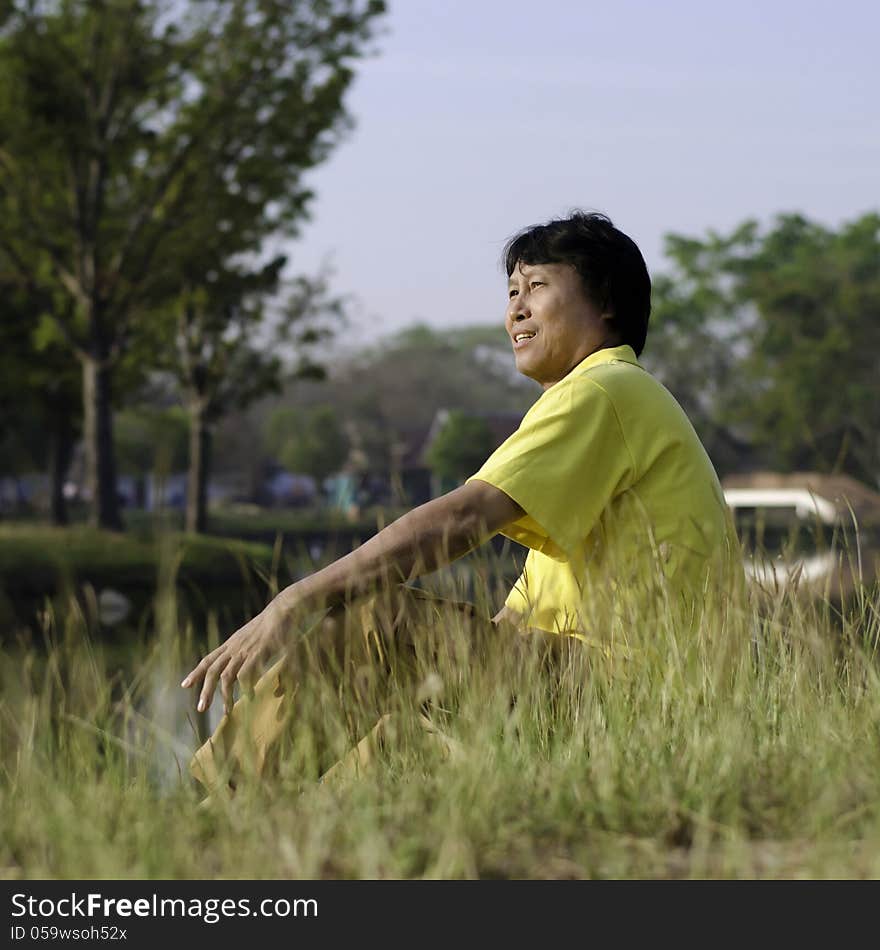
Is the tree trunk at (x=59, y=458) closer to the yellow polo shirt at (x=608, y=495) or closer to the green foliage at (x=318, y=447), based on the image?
the green foliage at (x=318, y=447)

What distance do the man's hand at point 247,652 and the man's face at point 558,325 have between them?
0.74 meters

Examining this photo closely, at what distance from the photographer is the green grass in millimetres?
1818

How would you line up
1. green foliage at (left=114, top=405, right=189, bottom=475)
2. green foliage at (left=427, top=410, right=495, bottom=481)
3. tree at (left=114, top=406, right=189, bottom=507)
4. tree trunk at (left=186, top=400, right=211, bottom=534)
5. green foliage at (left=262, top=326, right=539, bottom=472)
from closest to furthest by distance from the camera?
tree trunk at (left=186, top=400, right=211, bottom=534) < tree at (left=114, top=406, right=189, bottom=507) < green foliage at (left=114, top=405, right=189, bottom=475) < green foliage at (left=427, top=410, right=495, bottom=481) < green foliage at (left=262, top=326, right=539, bottom=472)

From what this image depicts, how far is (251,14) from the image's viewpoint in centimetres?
2028

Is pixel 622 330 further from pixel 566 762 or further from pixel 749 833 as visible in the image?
pixel 749 833

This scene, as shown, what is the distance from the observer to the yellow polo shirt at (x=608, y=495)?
2.44 metres

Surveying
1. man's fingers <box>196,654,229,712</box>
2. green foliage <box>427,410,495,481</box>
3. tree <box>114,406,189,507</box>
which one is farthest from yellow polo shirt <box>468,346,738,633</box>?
green foliage <box>427,410,495,481</box>

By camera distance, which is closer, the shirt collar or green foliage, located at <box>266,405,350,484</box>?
the shirt collar

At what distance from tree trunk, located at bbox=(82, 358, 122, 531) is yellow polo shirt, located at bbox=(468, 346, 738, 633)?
18900mm

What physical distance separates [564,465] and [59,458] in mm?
29337

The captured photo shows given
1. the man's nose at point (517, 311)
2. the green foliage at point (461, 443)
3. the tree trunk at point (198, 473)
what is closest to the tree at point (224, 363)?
the tree trunk at point (198, 473)

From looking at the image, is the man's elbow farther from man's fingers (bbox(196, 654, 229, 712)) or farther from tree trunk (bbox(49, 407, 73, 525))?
tree trunk (bbox(49, 407, 73, 525))

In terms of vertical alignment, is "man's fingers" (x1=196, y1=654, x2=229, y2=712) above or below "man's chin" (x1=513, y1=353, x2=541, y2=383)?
below
